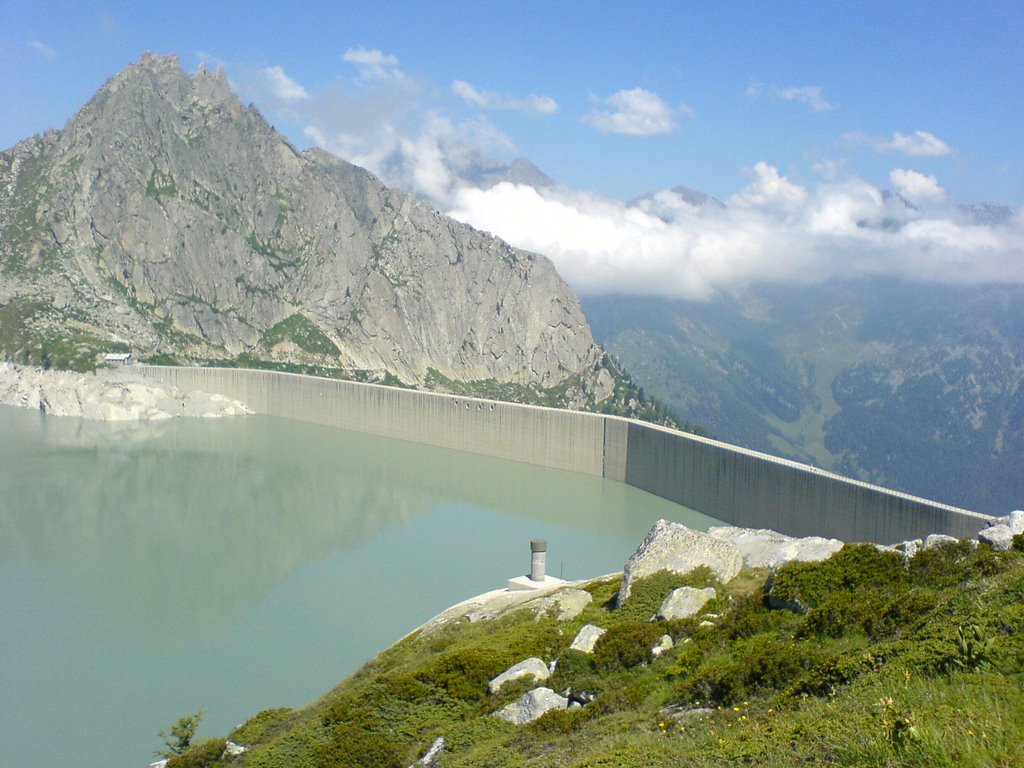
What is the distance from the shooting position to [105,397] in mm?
51062

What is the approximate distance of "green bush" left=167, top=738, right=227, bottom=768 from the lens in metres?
9.66

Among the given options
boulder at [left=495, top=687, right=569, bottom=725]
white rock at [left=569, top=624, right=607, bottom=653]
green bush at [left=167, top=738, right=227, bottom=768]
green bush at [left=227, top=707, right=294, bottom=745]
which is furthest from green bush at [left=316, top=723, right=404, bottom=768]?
green bush at [left=227, top=707, right=294, bottom=745]

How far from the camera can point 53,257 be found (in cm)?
7044

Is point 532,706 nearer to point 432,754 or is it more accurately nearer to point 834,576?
point 432,754

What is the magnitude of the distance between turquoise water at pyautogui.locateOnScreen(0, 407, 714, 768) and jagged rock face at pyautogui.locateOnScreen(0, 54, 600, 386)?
32.4 m

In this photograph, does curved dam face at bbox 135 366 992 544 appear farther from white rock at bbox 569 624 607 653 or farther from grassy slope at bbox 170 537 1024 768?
white rock at bbox 569 624 607 653

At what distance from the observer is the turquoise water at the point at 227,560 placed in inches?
615

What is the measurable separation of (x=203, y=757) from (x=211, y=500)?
23.4 meters

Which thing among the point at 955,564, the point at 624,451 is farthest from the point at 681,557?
the point at 624,451

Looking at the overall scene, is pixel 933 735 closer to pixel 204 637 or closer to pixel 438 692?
pixel 438 692

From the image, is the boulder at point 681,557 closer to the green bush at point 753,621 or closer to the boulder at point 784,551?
the boulder at point 784,551

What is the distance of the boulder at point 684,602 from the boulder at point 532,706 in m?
2.35

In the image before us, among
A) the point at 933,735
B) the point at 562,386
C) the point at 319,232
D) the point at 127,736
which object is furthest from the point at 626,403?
the point at 933,735

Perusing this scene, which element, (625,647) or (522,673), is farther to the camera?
(522,673)
